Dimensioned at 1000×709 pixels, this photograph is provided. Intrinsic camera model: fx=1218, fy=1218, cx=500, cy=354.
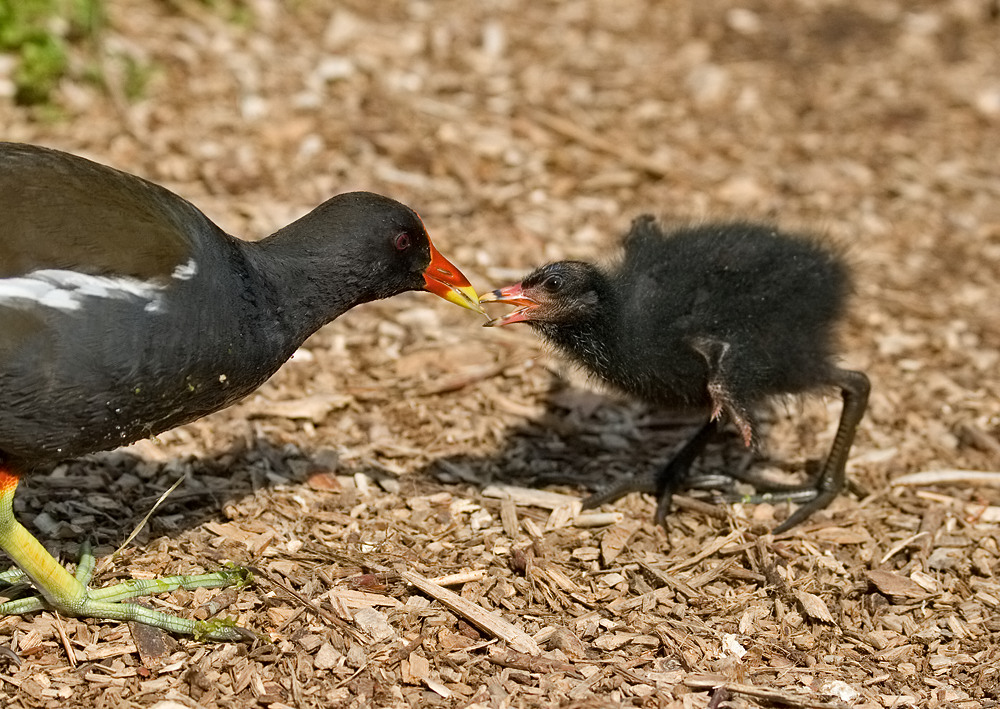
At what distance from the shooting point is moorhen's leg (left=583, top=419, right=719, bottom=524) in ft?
19.1

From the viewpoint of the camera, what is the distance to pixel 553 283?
552 cm

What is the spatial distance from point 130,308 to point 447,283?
5.04 feet

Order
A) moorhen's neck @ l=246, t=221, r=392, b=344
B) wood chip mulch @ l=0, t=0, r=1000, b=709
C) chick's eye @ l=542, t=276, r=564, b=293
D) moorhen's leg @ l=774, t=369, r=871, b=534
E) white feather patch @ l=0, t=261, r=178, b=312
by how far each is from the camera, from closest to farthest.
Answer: white feather patch @ l=0, t=261, r=178, b=312 < wood chip mulch @ l=0, t=0, r=1000, b=709 < moorhen's neck @ l=246, t=221, r=392, b=344 < chick's eye @ l=542, t=276, r=564, b=293 < moorhen's leg @ l=774, t=369, r=871, b=534

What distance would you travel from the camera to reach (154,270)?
439cm

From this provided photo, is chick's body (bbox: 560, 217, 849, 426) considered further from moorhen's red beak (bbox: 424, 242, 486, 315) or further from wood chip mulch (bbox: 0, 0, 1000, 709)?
wood chip mulch (bbox: 0, 0, 1000, 709)

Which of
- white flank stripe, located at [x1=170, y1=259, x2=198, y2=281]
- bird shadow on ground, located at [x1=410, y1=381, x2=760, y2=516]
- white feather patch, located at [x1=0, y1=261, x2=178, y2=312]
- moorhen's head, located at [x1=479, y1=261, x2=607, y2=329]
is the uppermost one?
white flank stripe, located at [x1=170, y1=259, x2=198, y2=281]

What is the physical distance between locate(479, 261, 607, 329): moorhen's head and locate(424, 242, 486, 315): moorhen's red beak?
0.40 ft

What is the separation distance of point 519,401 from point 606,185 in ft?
7.42

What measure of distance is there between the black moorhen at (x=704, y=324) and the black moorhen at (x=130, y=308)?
0.94 meters

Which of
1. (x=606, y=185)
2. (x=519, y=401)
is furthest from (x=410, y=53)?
(x=519, y=401)

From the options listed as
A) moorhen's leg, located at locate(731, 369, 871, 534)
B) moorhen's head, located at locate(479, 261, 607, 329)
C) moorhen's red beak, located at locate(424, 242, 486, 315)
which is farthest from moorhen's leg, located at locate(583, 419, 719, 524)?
moorhen's red beak, located at locate(424, 242, 486, 315)

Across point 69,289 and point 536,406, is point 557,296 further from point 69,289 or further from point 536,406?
point 69,289

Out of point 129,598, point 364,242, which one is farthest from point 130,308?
point 129,598

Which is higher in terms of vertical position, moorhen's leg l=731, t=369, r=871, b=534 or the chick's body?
the chick's body
